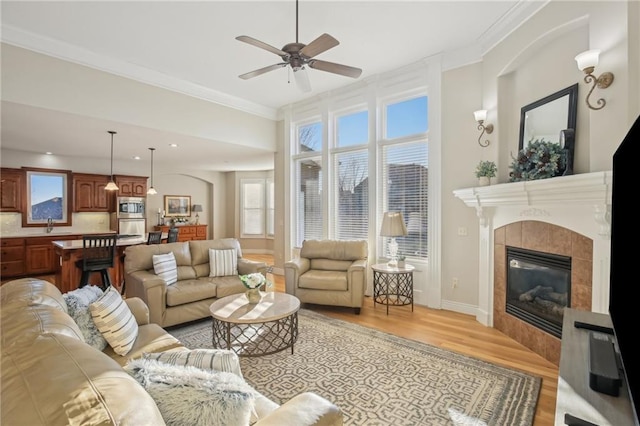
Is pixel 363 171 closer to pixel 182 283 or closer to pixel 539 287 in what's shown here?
pixel 539 287

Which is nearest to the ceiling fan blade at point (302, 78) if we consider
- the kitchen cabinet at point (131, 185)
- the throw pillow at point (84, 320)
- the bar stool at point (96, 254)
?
the throw pillow at point (84, 320)

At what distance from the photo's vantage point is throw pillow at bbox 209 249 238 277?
4.25m

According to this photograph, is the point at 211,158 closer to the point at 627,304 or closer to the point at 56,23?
the point at 56,23

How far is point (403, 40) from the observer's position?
12.4 feet

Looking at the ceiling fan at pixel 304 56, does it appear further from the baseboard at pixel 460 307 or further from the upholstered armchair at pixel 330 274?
the baseboard at pixel 460 307

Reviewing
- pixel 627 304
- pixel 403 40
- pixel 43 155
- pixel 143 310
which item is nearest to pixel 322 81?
pixel 403 40

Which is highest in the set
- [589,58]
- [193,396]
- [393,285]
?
[589,58]

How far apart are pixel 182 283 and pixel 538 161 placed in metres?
4.21

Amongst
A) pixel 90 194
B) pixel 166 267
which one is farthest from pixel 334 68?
pixel 90 194

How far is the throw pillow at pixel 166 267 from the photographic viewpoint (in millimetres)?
3756

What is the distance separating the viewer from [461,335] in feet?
11.1

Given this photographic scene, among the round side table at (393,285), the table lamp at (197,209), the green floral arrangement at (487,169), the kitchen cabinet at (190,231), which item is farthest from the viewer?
the table lamp at (197,209)

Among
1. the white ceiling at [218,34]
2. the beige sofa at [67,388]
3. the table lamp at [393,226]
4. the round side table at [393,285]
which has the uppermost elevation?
the white ceiling at [218,34]

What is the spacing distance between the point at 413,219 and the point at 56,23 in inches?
195
